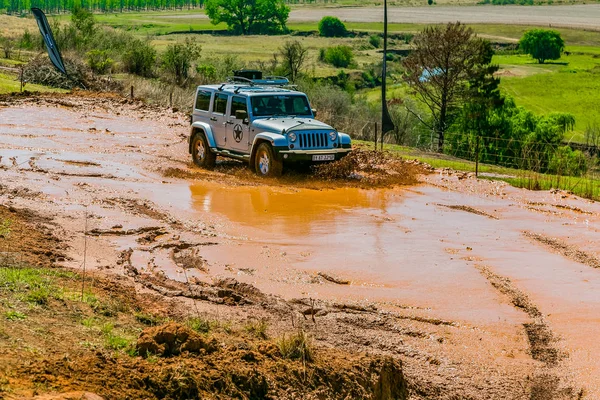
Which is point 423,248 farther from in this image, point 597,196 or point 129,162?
point 129,162

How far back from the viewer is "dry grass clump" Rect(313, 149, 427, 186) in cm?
2119

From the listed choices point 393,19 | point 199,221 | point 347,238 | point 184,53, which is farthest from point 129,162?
point 393,19

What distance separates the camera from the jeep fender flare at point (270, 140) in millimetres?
20016

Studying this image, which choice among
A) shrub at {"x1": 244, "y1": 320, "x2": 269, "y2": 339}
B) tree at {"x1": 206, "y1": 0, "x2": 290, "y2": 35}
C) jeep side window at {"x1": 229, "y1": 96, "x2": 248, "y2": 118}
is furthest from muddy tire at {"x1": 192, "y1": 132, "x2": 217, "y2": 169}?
tree at {"x1": 206, "y1": 0, "x2": 290, "y2": 35}

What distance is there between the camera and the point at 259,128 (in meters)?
20.8

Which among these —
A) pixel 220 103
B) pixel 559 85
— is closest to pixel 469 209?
pixel 220 103

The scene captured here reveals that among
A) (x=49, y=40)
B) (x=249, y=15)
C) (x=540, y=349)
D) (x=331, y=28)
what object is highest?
(x=249, y=15)

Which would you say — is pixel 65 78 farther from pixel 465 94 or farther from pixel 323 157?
pixel 465 94

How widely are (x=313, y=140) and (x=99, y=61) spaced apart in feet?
88.1

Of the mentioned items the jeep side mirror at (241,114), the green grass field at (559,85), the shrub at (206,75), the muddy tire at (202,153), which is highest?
the jeep side mirror at (241,114)

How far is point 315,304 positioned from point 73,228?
543 centimetres

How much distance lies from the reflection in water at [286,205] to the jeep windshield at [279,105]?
7.15ft

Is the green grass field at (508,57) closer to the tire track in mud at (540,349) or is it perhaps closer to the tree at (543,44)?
the tree at (543,44)

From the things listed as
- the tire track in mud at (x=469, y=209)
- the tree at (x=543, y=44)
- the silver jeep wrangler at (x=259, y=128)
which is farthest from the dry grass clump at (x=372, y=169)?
the tree at (x=543, y=44)
